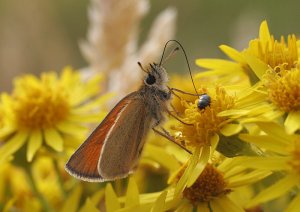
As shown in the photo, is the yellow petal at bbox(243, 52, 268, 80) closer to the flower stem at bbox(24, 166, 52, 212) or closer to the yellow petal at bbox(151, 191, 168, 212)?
the yellow petal at bbox(151, 191, 168, 212)

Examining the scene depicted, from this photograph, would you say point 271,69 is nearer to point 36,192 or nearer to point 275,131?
point 275,131

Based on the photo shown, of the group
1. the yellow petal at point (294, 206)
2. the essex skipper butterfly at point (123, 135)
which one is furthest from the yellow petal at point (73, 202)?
the yellow petal at point (294, 206)

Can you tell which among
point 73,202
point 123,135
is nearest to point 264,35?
point 123,135

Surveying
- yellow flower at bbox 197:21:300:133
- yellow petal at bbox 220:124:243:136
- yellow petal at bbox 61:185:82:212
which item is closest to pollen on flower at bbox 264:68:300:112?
yellow flower at bbox 197:21:300:133

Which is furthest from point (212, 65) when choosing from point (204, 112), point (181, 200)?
point (181, 200)

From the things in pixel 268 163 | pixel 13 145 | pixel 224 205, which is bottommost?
pixel 224 205

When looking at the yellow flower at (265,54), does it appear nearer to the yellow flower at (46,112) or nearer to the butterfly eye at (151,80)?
the butterfly eye at (151,80)
